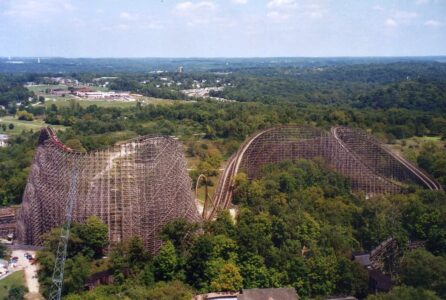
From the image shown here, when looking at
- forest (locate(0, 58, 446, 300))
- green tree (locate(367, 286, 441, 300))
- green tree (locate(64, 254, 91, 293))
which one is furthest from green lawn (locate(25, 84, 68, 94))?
green tree (locate(367, 286, 441, 300))

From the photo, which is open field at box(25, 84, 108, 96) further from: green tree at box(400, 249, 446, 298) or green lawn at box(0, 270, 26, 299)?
green tree at box(400, 249, 446, 298)

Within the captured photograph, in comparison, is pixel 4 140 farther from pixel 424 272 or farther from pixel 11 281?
pixel 424 272

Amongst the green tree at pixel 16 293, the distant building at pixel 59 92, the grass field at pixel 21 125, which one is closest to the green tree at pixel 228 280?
the green tree at pixel 16 293

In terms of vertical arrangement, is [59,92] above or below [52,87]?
below

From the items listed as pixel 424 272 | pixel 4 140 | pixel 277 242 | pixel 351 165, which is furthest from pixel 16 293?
pixel 4 140

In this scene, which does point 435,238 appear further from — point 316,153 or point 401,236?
point 316,153

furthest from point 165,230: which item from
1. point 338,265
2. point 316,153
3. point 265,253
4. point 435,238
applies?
point 316,153

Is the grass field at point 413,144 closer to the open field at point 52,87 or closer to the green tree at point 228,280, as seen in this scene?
the green tree at point 228,280
